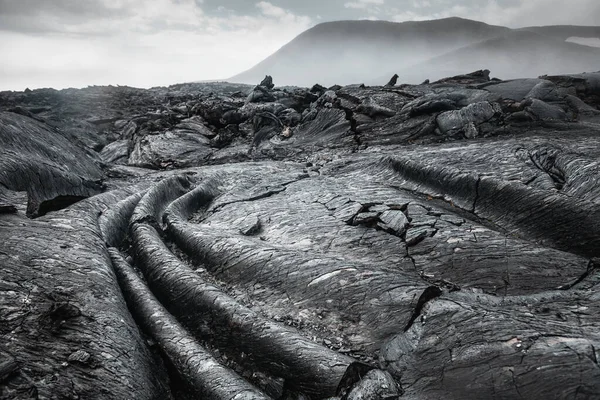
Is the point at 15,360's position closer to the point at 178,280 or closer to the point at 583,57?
the point at 178,280

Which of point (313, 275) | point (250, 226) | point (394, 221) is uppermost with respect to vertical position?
point (394, 221)

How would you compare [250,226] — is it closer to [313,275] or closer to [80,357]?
[313,275]

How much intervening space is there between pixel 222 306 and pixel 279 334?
117cm

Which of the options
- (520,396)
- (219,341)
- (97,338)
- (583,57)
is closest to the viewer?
(520,396)

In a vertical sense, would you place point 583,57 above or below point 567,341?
above

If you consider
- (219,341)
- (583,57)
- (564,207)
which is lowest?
(219,341)

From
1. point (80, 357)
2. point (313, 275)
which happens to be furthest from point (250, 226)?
point (80, 357)

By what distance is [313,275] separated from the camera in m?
6.25

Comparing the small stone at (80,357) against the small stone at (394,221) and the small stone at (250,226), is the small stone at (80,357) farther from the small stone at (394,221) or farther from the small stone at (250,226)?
the small stone at (394,221)

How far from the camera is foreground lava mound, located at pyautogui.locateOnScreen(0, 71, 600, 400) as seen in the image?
13.5 ft

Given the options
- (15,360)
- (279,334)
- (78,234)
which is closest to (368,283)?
(279,334)

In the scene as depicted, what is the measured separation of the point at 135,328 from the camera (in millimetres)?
5332

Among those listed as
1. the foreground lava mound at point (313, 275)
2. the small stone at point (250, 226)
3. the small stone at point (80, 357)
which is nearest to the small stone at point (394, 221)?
the foreground lava mound at point (313, 275)

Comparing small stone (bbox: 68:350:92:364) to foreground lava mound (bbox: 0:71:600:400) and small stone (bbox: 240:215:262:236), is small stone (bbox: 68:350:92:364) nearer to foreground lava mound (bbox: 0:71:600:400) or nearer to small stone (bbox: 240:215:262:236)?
foreground lava mound (bbox: 0:71:600:400)
